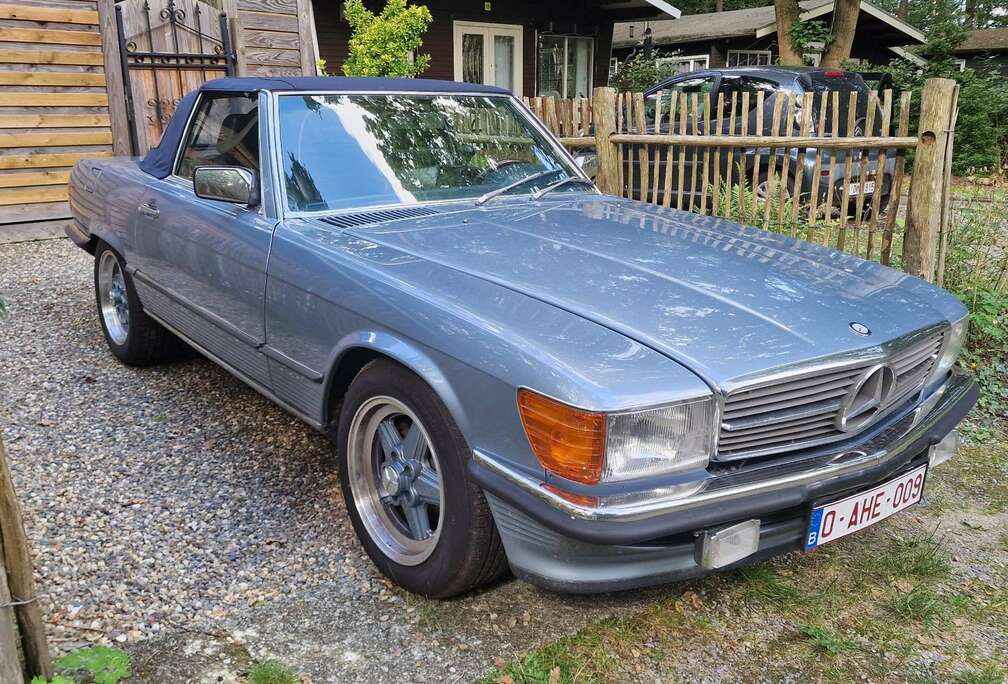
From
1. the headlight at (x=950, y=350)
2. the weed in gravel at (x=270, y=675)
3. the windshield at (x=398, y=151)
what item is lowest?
the weed in gravel at (x=270, y=675)

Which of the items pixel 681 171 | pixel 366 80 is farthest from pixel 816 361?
pixel 681 171

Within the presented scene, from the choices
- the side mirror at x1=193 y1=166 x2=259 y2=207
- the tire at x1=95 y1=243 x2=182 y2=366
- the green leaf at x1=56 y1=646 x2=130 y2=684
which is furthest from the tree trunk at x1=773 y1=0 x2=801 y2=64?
the green leaf at x1=56 y1=646 x2=130 y2=684

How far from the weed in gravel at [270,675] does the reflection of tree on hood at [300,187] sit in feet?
5.62

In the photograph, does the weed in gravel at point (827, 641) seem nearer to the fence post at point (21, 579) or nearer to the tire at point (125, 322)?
the fence post at point (21, 579)

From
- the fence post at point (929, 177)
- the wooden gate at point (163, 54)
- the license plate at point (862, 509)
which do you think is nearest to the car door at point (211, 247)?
the license plate at point (862, 509)

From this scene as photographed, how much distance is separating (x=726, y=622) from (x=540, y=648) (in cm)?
63

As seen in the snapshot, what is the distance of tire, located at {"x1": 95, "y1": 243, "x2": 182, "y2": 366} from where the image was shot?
181 inches

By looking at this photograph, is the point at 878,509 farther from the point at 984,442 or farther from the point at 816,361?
the point at 984,442

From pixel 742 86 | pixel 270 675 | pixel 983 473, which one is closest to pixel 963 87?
pixel 742 86

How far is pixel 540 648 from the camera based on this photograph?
2.46 metres

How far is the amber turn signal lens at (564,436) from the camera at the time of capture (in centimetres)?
200

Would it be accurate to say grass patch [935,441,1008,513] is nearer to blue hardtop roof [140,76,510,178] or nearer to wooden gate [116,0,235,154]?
blue hardtop roof [140,76,510,178]

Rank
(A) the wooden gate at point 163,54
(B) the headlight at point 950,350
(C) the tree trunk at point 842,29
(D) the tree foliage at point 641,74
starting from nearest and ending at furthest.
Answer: (B) the headlight at point 950,350
(A) the wooden gate at point 163,54
(C) the tree trunk at point 842,29
(D) the tree foliage at point 641,74

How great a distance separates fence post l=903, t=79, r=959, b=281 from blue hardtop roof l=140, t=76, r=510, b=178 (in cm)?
250
